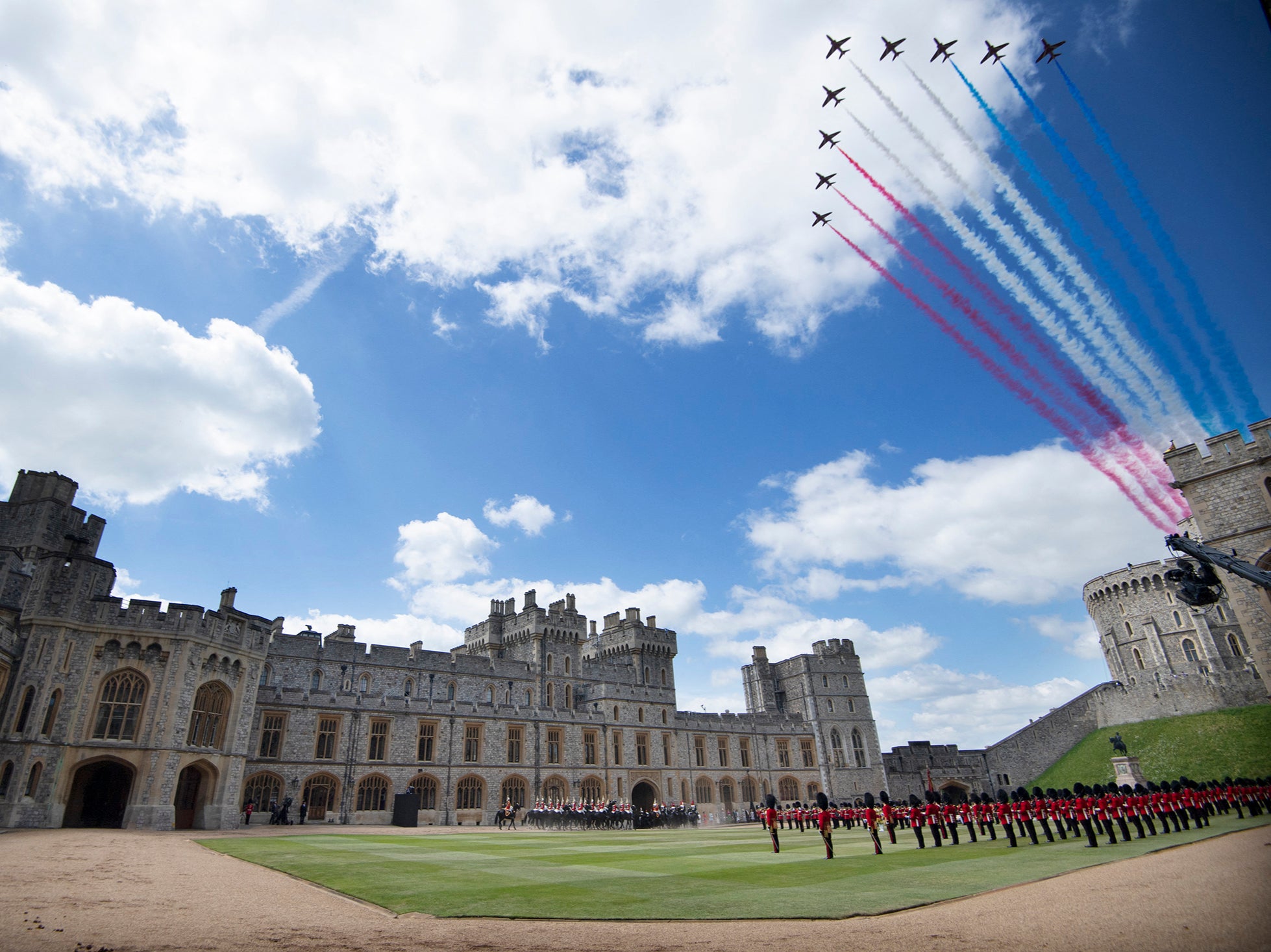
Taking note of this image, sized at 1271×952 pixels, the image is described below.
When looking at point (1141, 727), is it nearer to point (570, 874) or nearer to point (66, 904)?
point (570, 874)

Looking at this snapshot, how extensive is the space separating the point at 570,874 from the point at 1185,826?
1800 centimetres

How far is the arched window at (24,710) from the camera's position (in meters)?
22.9

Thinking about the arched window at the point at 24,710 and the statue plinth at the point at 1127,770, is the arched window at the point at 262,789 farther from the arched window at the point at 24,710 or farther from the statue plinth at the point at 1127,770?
the statue plinth at the point at 1127,770

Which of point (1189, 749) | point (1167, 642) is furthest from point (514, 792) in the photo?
point (1167, 642)

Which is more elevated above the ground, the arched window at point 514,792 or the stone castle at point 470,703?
the stone castle at point 470,703

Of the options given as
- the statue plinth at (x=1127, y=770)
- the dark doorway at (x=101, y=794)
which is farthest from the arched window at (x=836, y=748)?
the dark doorway at (x=101, y=794)

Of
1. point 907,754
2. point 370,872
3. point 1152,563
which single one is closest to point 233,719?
point 370,872

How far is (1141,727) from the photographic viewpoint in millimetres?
45031

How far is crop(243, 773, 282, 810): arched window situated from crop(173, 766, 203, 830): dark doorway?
5.32 metres

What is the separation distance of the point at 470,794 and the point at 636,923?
113 feet

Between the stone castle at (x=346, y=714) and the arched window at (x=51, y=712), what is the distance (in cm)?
6

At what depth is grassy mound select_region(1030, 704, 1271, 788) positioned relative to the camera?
35.4m

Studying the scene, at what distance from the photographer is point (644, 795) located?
158 ft

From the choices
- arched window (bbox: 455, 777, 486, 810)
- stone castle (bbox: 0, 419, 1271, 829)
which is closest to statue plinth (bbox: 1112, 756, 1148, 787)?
stone castle (bbox: 0, 419, 1271, 829)
